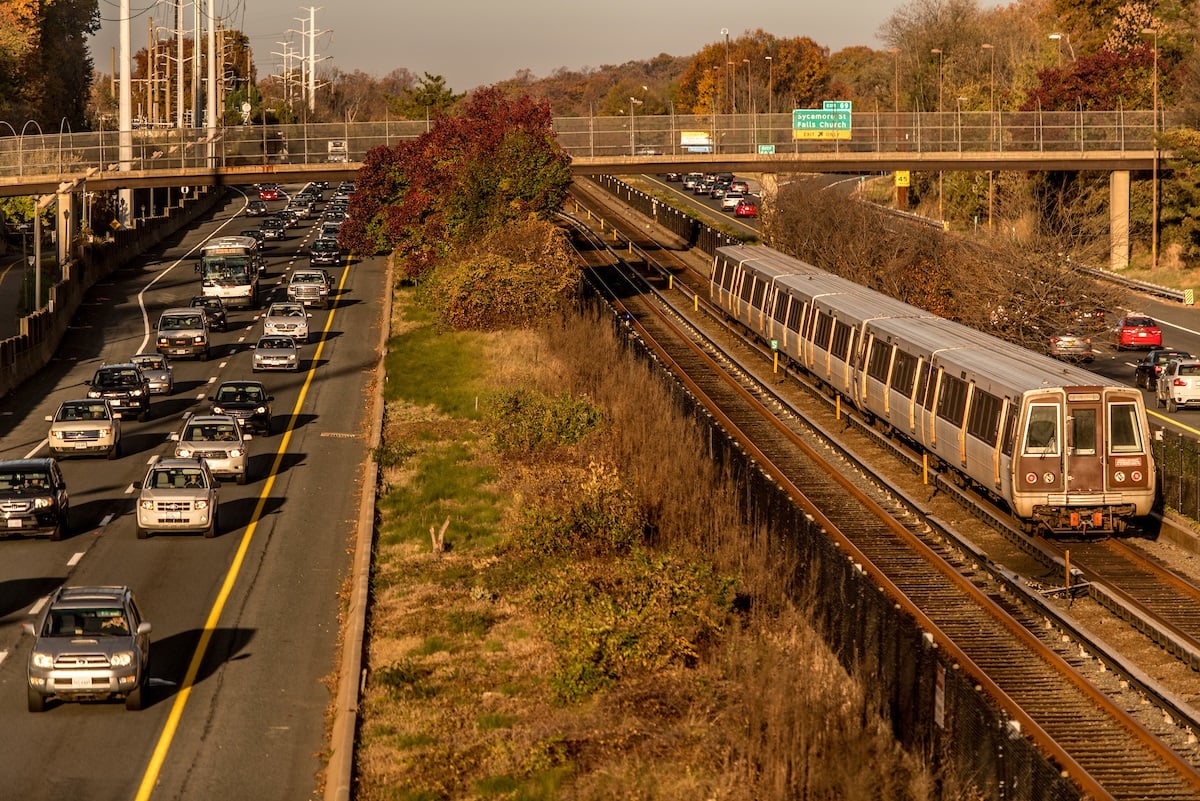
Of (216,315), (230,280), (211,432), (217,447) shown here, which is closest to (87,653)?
(217,447)

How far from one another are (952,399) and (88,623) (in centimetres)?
1886

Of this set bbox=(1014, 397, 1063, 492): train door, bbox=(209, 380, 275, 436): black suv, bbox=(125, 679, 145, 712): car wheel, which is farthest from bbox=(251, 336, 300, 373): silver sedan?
bbox=(125, 679, 145, 712): car wheel

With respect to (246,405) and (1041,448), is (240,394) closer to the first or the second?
(246,405)

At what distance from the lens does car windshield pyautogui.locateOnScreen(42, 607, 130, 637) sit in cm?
2250

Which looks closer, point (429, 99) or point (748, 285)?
point (748, 285)

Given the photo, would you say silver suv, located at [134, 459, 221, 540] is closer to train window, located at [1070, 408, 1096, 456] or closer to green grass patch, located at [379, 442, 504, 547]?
green grass patch, located at [379, 442, 504, 547]

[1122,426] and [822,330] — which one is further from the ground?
[822,330]

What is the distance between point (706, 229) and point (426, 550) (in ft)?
211

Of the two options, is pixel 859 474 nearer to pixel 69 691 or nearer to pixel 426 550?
pixel 426 550

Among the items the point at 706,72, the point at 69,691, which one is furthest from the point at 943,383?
the point at 706,72

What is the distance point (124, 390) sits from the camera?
4859 cm

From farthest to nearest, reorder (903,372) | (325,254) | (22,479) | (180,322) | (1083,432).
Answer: (325,254) → (180,322) → (903,372) → (22,479) → (1083,432)

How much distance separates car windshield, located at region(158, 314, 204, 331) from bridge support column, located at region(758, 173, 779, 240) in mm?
35016

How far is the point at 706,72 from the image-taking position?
7805 inches
